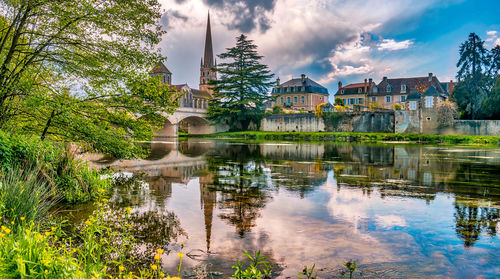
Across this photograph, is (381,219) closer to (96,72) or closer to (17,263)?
(17,263)

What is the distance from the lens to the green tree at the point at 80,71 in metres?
7.46

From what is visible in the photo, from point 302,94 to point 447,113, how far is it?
3090 centimetres

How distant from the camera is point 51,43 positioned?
7.80 meters

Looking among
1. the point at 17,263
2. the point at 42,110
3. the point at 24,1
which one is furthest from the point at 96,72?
the point at 17,263

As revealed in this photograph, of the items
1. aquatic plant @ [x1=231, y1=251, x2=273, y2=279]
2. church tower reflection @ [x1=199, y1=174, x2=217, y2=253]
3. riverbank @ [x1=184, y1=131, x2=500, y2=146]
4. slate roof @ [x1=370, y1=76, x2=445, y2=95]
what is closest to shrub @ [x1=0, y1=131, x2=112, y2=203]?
church tower reflection @ [x1=199, y1=174, x2=217, y2=253]

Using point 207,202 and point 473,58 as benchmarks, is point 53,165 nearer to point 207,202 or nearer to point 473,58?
point 207,202

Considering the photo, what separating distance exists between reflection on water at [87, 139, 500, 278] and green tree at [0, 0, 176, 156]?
1823 mm

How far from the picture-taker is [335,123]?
48.5 meters

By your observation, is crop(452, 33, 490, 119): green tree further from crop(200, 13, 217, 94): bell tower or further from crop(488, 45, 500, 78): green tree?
crop(200, 13, 217, 94): bell tower

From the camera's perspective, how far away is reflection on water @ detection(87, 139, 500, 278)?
178 inches

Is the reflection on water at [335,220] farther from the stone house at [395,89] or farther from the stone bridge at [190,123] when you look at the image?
the stone house at [395,89]

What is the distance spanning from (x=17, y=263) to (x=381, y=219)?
5.81 meters

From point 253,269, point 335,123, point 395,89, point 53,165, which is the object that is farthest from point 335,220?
point 395,89

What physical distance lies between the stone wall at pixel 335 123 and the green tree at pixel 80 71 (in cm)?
4075
